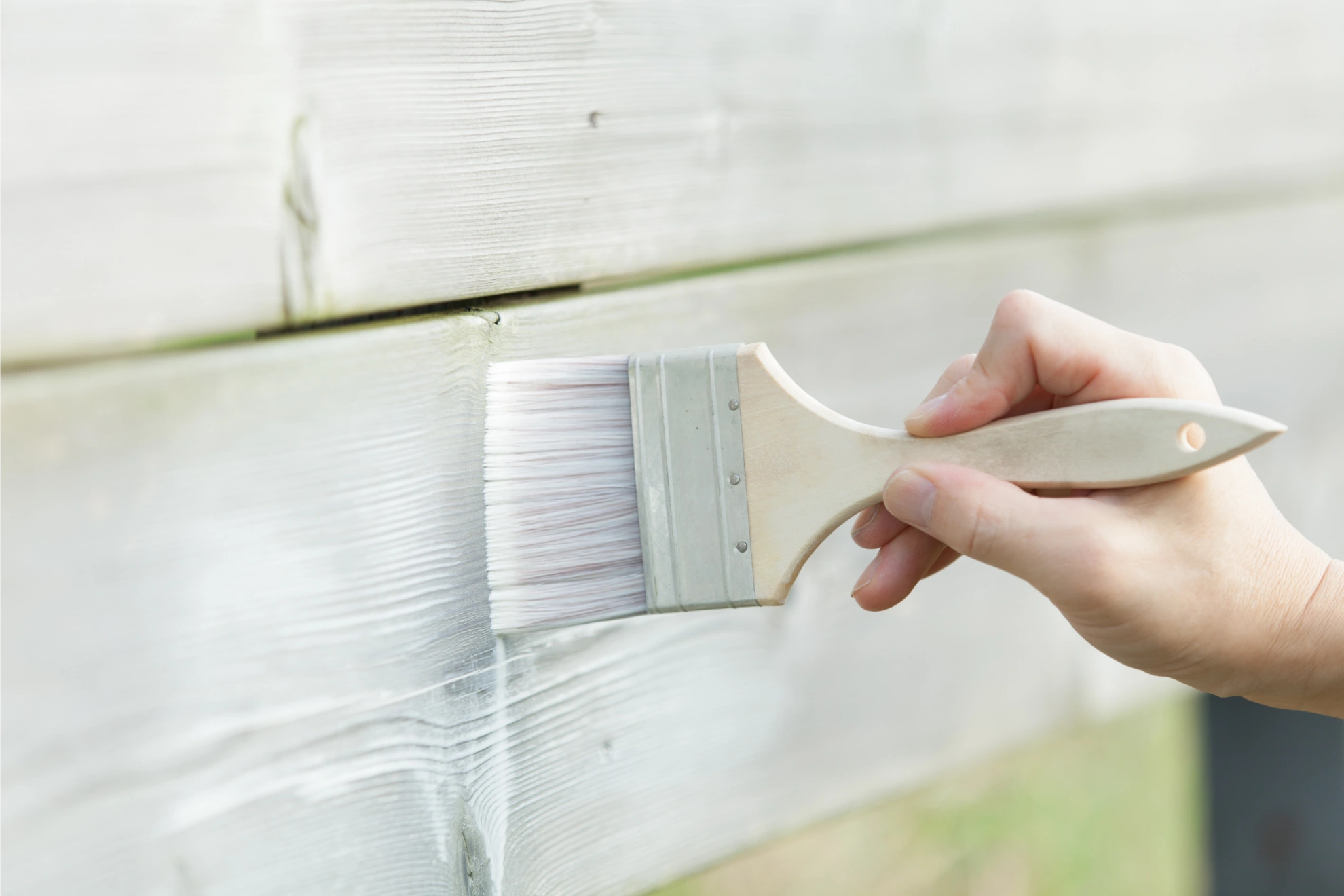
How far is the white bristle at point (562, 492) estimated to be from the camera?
62 cm

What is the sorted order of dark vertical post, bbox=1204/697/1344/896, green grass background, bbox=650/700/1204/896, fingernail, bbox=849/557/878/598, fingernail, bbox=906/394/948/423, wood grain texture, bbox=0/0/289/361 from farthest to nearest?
1. green grass background, bbox=650/700/1204/896
2. dark vertical post, bbox=1204/697/1344/896
3. fingernail, bbox=849/557/878/598
4. fingernail, bbox=906/394/948/423
5. wood grain texture, bbox=0/0/289/361

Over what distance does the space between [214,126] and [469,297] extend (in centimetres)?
17

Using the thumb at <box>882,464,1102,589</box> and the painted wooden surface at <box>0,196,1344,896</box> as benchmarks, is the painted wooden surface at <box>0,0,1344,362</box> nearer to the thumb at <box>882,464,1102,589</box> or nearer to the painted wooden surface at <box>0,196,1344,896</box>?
the painted wooden surface at <box>0,196,1344,896</box>

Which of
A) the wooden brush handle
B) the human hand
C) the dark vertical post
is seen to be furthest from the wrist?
the dark vertical post

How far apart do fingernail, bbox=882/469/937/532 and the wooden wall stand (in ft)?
0.74

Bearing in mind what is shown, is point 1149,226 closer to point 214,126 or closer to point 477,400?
point 477,400

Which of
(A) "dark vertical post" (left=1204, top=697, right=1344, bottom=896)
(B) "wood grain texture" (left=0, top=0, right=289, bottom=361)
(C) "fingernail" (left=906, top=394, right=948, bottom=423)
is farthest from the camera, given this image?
(A) "dark vertical post" (left=1204, top=697, right=1344, bottom=896)

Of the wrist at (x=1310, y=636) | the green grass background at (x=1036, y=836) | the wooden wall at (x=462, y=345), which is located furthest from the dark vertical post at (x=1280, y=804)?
the wrist at (x=1310, y=636)

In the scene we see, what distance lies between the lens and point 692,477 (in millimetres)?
613

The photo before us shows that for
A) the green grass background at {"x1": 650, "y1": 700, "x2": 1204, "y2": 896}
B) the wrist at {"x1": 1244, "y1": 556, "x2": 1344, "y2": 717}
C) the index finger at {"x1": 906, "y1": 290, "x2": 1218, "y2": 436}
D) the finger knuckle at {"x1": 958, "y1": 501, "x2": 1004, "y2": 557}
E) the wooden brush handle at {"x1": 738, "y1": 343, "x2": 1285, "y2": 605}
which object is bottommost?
the green grass background at {"x1": 650, "y1": 700, "x2": 1204, "y2": 896}

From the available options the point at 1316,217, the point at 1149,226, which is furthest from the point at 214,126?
the point at 1316,217

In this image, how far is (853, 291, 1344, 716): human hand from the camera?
0.55 metres

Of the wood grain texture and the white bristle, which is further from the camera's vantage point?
the white bristle

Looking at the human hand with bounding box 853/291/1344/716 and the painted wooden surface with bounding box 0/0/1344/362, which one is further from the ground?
the painted wooden surface with bounding box 0/0/1344/362
